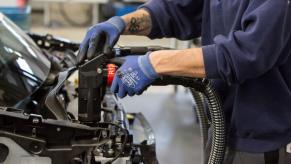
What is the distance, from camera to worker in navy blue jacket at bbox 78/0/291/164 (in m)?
1.23

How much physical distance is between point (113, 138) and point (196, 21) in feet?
1.90

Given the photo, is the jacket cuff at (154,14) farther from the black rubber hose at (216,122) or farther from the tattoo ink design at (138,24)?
the black rubber hose at (216,122)

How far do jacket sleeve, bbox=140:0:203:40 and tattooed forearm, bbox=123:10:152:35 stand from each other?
23mm

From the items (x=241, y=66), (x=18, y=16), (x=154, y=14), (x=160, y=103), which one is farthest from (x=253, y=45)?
(x=18, y=16)

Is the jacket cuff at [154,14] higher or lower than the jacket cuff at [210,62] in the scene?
higher

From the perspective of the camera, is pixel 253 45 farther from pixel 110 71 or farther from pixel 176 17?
pixel 176 17

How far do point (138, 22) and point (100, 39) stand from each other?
0.81 feet

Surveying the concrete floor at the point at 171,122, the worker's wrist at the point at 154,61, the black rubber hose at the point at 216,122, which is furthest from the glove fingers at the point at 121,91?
the concrete floor at the point at 171,122

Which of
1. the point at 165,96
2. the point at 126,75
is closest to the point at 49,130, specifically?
the point at 126,75

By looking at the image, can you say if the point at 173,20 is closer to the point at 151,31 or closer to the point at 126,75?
the point at 151,31

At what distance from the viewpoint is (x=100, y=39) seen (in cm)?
159

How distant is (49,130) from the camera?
Result: 4.93ft

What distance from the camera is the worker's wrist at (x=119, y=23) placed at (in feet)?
5.56

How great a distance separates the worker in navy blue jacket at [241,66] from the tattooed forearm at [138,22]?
5 centimetres
